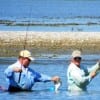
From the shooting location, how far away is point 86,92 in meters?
19.9

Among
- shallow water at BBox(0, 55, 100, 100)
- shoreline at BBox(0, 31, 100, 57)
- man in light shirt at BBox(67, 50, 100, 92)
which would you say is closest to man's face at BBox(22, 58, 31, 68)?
shallow water at BBox(0, 55, 100, 100)

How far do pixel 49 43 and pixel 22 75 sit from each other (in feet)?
58.3

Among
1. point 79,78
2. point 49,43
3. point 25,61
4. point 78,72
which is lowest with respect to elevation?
point 79,78

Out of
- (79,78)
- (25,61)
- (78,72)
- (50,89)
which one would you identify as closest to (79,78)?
(79,78)

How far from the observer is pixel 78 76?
62.6 ft

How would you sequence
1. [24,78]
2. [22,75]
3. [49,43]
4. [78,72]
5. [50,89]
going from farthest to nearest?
[49,43] < [50,89] < [24,78] < [22,75] < [78,72]

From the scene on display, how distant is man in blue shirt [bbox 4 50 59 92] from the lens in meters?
19.2

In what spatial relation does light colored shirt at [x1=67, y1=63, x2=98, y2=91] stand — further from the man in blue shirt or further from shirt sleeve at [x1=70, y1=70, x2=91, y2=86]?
the man in blue shirt

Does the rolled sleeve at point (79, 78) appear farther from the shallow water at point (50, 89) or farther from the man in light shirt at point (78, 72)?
the shallow water at point (50, 89)

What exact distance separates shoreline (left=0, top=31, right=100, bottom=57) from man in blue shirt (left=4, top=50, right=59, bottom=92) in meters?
14.6

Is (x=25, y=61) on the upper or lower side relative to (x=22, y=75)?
upper

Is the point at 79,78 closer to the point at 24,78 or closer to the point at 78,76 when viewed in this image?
the point at 78,76

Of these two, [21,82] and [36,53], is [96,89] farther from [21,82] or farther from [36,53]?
[36,53]

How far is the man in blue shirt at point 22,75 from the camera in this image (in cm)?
1916
